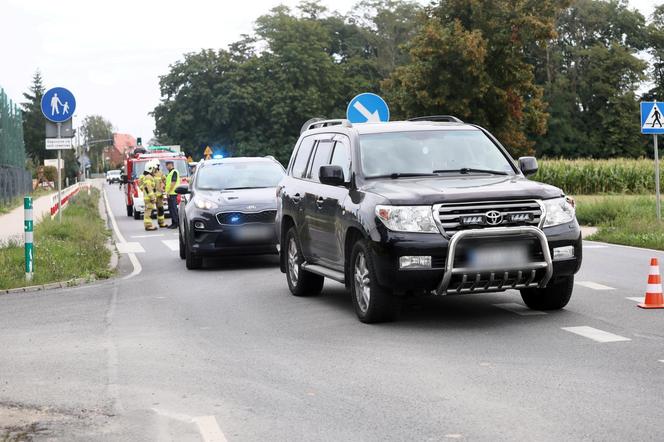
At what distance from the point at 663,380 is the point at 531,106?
162 ft

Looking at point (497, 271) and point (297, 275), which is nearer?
point (497, 271)

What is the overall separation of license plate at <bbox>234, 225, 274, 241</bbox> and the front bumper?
6.58 m

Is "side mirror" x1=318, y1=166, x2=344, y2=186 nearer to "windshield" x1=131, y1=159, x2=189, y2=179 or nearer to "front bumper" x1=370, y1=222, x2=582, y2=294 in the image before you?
"front bumper" x1=370, y1=222, x2=582, y2=294

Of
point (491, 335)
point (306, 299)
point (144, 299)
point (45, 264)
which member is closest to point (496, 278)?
point (491, 335)

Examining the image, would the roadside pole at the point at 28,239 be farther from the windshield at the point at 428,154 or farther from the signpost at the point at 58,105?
the signpost at the point at 58,105

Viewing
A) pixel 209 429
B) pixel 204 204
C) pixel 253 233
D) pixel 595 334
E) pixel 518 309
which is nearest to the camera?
pixel 209 429

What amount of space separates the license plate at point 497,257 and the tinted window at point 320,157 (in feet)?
9.30

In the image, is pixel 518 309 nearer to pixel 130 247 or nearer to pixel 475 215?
pixel 475 215

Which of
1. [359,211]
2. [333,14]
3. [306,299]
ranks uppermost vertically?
[333,14]

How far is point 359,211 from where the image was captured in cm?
968

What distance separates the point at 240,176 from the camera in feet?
56.9

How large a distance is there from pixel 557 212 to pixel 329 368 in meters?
2.99

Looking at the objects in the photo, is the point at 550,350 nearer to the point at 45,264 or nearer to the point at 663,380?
the point at 663,380

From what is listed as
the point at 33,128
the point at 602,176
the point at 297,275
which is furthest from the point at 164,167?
the point at 33,128
